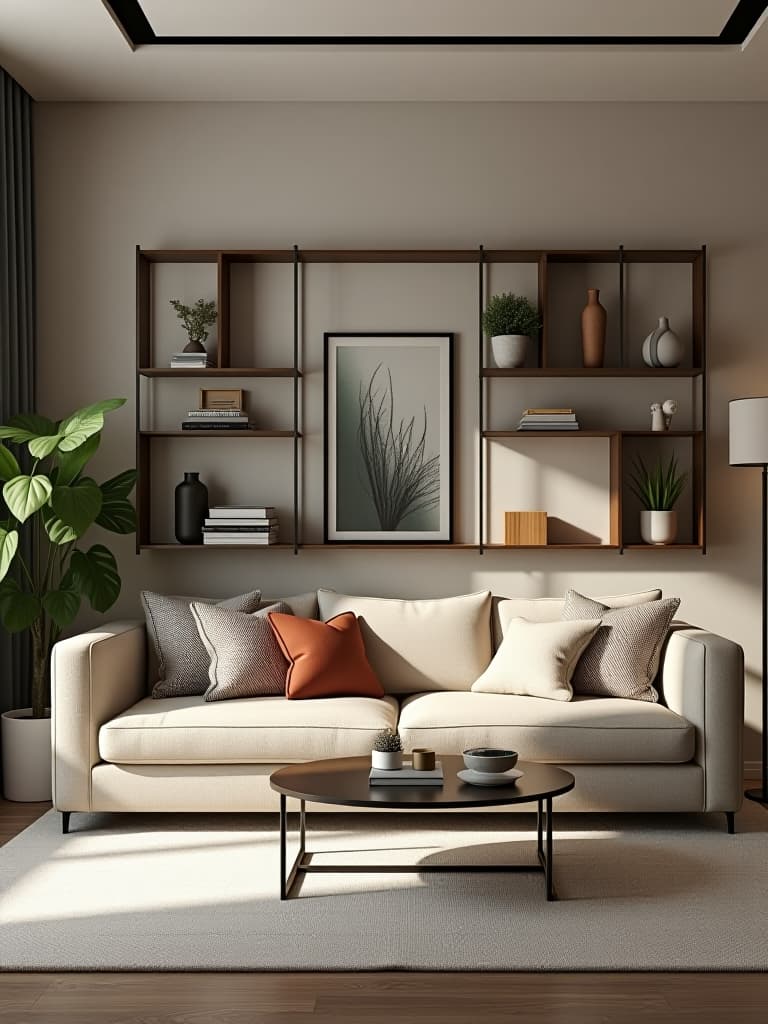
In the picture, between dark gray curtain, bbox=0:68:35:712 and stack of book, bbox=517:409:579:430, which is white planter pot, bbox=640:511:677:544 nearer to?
stack of book, bbox=517:409:579:430

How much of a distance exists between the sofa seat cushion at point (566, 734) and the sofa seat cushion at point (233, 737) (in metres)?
0.19

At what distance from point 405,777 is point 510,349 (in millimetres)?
2161

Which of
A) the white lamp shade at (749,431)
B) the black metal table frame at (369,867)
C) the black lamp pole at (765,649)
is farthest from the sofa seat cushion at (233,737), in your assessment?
the white lamp shade at (749,431)

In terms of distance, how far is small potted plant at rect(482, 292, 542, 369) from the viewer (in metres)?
4.61

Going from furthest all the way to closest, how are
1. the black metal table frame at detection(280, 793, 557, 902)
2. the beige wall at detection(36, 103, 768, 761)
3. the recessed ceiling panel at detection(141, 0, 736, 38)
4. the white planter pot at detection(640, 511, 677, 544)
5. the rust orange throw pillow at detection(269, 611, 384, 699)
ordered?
the beige wall at detection(36, 103, 768, 761) < the white planter pot at detection(640, 511, 677, 544) < the rust orange throw pillow at detection(269, 611, 384, 699) < the recessed ceiling panel at detection(141, 0, 736, 38) < the black metal table frame at detection(280, 793, 557, 902)

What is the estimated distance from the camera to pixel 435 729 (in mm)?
3762

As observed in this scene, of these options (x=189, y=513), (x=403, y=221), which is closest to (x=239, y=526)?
(x=189, y=513)

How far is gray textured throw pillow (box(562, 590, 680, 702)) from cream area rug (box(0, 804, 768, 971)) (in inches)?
19.1

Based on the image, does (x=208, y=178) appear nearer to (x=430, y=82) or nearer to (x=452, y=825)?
(x=430, y=82)

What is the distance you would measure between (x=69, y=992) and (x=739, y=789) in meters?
2.37

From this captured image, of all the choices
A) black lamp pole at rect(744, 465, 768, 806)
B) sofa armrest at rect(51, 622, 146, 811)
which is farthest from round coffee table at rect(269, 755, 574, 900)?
black lamp pole at rect(744, 465, 768, 806)

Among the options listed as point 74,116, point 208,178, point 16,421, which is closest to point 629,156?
point 208,178

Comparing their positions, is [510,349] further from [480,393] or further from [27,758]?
[27,758]

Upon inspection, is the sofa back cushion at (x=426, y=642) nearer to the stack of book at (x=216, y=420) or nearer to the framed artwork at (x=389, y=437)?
the framed artwork at (x=389, y=437)
